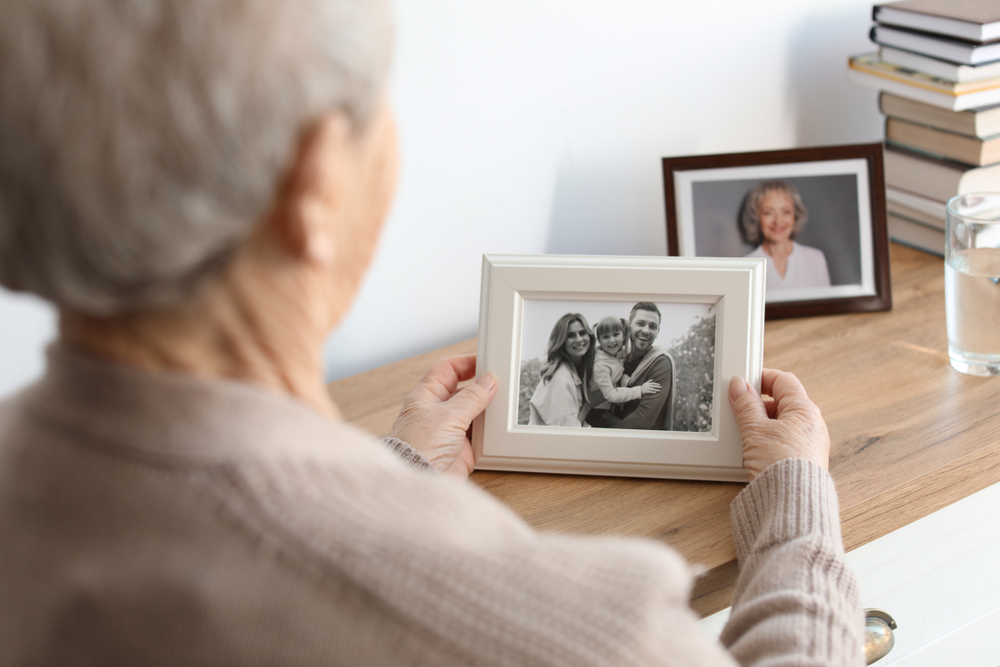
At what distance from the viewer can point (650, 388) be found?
0.97 meters

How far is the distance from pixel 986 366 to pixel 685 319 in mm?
459

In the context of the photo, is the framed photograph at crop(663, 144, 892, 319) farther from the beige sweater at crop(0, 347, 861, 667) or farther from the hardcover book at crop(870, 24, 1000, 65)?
the beige sweater at crop(0, 347, 861, 667)

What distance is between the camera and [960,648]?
111 centimetres

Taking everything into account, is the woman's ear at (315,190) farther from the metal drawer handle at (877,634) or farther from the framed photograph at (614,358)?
the metal drawer handle at (877,634)

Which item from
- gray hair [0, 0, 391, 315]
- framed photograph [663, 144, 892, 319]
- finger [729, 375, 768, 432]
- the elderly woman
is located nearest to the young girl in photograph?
finger [729, 375, 768, 432]

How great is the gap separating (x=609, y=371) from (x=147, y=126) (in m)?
0.68

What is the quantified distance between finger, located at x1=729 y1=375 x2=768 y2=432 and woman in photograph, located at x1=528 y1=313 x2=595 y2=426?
0.54 ft

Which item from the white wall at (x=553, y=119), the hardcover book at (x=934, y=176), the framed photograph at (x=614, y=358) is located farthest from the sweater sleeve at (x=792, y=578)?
the hardcover book at (x=934, y=176)

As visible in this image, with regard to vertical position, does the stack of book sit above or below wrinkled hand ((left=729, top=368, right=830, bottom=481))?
above

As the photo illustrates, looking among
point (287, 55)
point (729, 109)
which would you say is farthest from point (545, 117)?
point (287, 55)

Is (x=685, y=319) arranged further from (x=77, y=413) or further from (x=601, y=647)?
(x=77, y=413)

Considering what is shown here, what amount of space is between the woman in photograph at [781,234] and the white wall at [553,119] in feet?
0.66

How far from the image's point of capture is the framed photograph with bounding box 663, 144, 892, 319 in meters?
1.26

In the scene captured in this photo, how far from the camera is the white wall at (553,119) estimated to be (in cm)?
119
